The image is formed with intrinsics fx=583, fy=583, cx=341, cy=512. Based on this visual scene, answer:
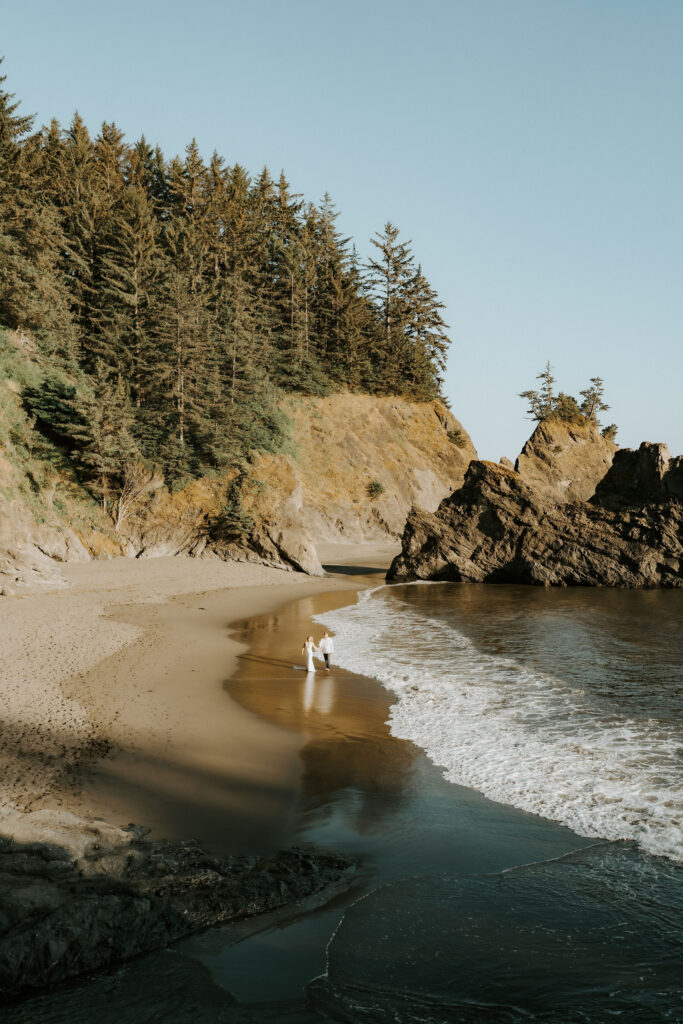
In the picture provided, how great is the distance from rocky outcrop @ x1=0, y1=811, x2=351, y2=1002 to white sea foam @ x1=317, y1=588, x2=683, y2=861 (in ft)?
11.3

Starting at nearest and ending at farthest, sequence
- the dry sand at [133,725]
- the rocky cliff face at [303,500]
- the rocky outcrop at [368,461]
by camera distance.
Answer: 1. the dry sand at [133,725]
2. the rocky cliff face at [303,500]
3. the rocky outcrop at [368,461]

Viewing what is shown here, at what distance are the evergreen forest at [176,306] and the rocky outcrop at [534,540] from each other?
41.9ft

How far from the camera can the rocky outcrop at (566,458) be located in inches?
2665

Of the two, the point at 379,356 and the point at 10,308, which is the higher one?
the point at 379,356

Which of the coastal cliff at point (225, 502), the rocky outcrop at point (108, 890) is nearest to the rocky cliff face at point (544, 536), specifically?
the coastal cliff at point (225, 502)

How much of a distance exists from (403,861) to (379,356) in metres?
54.9

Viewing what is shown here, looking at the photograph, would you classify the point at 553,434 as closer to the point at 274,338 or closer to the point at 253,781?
the point at 274,338

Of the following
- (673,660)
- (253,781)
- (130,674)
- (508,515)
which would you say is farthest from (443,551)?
(253,781)

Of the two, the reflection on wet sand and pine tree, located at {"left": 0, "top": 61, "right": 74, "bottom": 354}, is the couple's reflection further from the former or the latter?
pine tree, located at {"left": 0, "top": 61, "right": 74, "bottom": 354}

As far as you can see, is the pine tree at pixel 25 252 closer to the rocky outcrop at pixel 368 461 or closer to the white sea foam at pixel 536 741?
the rocky outcrop at pixel 368 461

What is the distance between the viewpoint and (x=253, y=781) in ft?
27.5

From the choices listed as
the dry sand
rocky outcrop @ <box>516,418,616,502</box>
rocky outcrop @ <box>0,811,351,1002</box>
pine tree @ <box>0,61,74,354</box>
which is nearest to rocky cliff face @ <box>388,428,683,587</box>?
the dry sand

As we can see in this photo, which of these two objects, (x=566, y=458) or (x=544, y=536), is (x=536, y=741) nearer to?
(x=544, y=536)

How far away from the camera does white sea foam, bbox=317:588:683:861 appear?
7695mm
